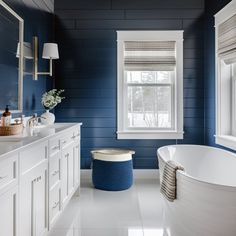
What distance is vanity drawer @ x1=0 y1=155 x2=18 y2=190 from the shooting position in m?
1.53

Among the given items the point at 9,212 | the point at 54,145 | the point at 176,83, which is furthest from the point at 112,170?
the point at 9,212

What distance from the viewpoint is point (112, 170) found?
3.91 m

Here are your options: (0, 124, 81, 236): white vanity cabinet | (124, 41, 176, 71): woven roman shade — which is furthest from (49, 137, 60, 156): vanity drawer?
(124, 41, 176, 71): woven roman shade

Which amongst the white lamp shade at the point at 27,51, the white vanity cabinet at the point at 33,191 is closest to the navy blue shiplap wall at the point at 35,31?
the white lamp shade at the point at 27,51

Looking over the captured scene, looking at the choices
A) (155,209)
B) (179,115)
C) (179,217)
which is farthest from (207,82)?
(179,217)

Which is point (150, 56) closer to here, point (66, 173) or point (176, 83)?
point (176, 83)

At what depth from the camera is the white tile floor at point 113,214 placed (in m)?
2.73

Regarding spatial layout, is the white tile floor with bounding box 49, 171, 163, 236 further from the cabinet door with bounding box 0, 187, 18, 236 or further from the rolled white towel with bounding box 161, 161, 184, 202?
the cabinet door with bounding box 0, 187, 18, 236

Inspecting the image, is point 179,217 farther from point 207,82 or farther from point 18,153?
point 207,82

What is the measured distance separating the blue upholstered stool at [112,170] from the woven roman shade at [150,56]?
149cm

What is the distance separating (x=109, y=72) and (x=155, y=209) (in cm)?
230

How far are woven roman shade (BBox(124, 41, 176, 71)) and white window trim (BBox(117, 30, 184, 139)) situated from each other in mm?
75

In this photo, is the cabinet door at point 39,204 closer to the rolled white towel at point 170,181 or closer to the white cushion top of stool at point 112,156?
the rolled white towel at point 170,181

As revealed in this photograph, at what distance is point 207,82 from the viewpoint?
4387mm
